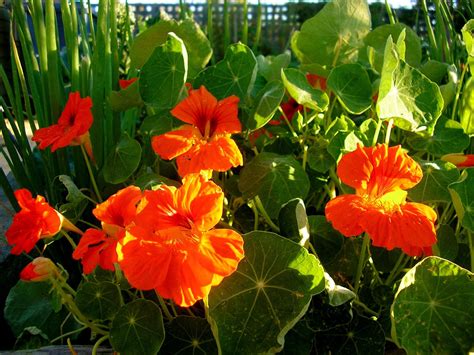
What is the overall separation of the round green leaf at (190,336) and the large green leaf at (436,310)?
261mm

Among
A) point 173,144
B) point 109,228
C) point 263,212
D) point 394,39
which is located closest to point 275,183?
point 263,212

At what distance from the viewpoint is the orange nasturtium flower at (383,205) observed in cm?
70

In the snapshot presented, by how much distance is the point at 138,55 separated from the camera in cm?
115

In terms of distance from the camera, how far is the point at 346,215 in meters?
0.72

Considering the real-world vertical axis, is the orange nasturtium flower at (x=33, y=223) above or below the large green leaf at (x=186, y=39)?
below

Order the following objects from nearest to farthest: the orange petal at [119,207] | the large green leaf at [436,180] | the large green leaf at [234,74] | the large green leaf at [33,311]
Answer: the orange petal at [119,207]
the large green leaf at [436,180]
the large green leaf at [234,74]
the large green leaf at [33,311]

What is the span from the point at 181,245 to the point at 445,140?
0.57 metres

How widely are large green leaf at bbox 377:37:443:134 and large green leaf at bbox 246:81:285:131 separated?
171mm

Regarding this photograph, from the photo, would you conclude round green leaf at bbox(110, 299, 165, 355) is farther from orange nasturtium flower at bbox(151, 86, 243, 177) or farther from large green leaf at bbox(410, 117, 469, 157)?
large green leaf at bbox(410, 117, 469, 157)

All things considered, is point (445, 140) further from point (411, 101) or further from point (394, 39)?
point (394, 39)

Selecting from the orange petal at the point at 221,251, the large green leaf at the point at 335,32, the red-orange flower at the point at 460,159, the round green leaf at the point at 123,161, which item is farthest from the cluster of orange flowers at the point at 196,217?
the large green leaf at the point at 335,32

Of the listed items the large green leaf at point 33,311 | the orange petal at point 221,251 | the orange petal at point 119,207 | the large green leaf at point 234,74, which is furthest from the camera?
the large green leaf at point 33,311

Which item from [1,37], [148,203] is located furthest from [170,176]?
[1,37]

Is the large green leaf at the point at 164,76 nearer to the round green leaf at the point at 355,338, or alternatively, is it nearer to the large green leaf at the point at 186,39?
the large green leaf at the point at 186,39
